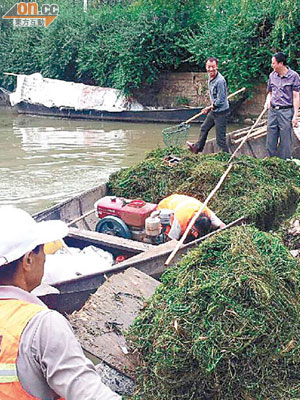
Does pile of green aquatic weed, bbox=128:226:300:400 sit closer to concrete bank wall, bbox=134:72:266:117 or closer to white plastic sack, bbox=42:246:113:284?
white plastic sack, bbox=42:246:113:284

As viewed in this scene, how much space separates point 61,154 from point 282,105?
23.1 ft

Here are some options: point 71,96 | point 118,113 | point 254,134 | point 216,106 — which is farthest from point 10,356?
point 71,96

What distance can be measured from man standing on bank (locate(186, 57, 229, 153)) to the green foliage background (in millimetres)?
7182

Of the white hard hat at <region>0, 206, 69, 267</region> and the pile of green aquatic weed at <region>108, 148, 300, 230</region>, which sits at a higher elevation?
the white hard hat at <region>0, 206, 69, 267</region>

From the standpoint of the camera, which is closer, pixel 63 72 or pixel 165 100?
pixel 165 100

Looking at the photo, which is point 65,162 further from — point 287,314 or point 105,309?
point 287,314

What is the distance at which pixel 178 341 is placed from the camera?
2.89 m

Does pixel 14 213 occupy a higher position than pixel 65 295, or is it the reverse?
pixel 14 213

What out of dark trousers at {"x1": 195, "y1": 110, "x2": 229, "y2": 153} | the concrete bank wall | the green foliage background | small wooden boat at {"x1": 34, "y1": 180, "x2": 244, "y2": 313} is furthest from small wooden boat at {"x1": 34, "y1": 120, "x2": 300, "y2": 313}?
the concrete bank wall

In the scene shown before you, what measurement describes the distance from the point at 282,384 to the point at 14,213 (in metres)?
1.97

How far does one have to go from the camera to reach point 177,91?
1950 centimetres

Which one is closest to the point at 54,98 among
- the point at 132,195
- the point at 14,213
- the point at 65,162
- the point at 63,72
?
the point at 63,72

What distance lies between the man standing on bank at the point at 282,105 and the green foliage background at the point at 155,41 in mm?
7557

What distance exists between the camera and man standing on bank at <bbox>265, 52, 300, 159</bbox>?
25.3ft
